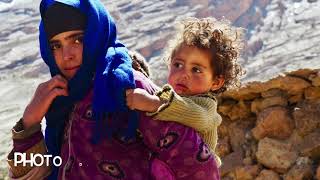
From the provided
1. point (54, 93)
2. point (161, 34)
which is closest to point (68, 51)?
point (54, 93)

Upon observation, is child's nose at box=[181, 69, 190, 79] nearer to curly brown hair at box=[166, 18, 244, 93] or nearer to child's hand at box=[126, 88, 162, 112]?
curly brown hair at box=[166, 18, 244, 93]

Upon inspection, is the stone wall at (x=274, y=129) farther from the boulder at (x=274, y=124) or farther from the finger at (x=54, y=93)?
the finger at (x=54, y=93)

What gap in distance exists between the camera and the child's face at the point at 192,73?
1.63 m

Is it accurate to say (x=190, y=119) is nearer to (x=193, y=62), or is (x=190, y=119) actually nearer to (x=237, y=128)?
(x=193, y=62)

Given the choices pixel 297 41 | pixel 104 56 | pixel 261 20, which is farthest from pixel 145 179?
pixel 261 20

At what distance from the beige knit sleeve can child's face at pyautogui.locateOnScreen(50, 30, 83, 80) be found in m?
0.25

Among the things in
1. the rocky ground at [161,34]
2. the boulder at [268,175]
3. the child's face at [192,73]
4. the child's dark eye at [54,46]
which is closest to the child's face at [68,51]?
the child's dark eye at [54,46]

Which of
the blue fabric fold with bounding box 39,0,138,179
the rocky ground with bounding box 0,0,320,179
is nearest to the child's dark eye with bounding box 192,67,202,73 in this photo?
the blue fabric fold with bounding box 39,0,138,179

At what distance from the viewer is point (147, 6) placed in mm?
46344

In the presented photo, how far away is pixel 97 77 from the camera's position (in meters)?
1.45

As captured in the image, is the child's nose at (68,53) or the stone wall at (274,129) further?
the stone wall at (274,129)

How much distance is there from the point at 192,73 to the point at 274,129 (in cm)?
254

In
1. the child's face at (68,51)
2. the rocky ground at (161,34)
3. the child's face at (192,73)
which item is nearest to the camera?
the child's face at (68,51)

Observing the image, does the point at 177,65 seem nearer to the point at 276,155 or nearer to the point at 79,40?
the point at 79,40
